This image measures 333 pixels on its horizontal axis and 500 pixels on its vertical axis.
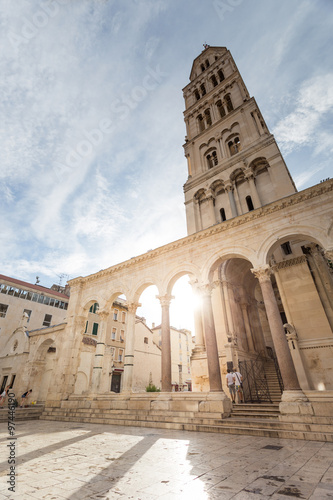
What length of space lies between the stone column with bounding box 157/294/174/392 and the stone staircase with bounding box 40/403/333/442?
1.22 metres

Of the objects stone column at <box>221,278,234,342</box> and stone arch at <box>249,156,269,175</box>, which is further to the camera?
stone arch at <box>249,156,269,175</box>

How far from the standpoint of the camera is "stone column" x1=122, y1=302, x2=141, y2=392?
40.7ft

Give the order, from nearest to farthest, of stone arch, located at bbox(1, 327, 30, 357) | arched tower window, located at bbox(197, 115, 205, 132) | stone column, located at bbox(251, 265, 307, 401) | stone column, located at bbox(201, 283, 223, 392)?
stone column, located at bbox(251, 265, 307, 401) → stone column, located at bbox(201, 283, 223, 392) → stone arch, located at bbox(1, 327, 30, 357) → arched tower window, located at bbox(197, 115, 205, 132)

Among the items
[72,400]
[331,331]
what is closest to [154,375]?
[72,400]

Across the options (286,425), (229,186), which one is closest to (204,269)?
(286,425)

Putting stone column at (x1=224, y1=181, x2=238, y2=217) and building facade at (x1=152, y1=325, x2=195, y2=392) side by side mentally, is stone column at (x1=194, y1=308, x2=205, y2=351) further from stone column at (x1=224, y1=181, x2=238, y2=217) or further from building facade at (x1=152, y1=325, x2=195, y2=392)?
building facade at (x1=152, y1=325, x2=195, y2=392)

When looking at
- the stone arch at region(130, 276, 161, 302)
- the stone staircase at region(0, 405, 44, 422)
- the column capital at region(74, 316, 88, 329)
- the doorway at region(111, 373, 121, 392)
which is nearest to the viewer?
the stone staircase at region(0, 405, 44, 422)

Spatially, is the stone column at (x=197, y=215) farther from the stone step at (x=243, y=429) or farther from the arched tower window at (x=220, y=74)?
the arched tower window at (x=220, y=74)

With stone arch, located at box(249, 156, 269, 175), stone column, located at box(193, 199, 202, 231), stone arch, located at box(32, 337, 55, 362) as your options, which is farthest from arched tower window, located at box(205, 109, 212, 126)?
stone arch, located at box(32, 337, 55, 362)

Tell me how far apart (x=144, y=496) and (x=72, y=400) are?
12.9 metres

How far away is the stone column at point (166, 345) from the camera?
438 inches

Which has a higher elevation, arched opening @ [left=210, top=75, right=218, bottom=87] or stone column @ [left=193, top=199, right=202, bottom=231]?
arched opening @ [left=210, top=75, right=218, bottom=87]

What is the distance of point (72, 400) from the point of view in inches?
542

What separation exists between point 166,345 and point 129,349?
243cm
